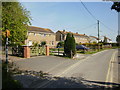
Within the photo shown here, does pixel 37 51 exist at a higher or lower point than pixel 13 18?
lower

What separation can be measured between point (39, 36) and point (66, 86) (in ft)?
130

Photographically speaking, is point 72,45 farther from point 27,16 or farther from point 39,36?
point 39,36

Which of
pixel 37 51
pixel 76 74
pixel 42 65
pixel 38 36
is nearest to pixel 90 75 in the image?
pixel 76 74

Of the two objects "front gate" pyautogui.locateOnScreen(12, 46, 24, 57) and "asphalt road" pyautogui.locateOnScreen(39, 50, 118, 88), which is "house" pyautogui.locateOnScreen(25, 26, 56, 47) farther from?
"asphalt road" pyautogui.locateOnScreen(39, 50, 118, 88)

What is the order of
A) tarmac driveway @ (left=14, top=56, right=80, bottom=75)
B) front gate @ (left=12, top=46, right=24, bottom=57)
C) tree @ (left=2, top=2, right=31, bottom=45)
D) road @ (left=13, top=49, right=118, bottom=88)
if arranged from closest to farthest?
road @ (left=13, top=49, right=118, bottom=88) → tarmac driveway @ (left=14, top=56, right=80, bottom=75) → tree @ (left=2, top=2, right=31, bottom=45) → front gate @ (left=12, top=46, right=24, bottom=57)

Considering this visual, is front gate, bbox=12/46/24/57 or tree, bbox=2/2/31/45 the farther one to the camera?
front gate, bbox=12/46/24/57

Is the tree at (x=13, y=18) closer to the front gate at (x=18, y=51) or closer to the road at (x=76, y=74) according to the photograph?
the front gate at (x=18, y=51)

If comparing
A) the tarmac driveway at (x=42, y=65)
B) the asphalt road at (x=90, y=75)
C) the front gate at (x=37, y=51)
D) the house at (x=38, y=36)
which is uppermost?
the house at (x=38, y=36)

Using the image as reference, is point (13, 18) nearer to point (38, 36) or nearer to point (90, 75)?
point (90, 75)

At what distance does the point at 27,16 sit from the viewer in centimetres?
1967

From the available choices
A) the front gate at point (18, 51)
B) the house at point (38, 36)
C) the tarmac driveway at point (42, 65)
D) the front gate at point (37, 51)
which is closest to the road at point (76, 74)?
the tarmac driveway at point (42, 65)

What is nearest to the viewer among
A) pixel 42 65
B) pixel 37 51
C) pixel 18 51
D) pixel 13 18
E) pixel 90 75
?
pixel 90 75

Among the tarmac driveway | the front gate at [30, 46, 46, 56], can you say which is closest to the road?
the tarmac driveway

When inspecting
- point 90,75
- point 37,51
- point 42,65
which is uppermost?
point 37,51
